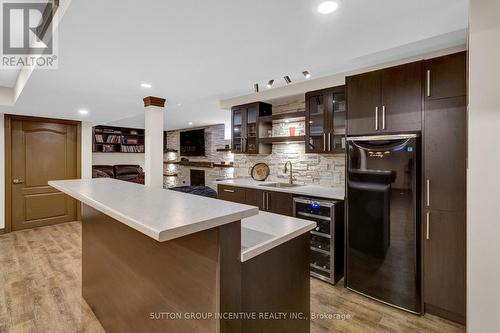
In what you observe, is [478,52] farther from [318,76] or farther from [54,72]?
[54,72]

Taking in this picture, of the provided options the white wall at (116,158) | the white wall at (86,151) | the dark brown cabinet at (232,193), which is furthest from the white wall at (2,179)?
the dark brown cabinet at (232,193)

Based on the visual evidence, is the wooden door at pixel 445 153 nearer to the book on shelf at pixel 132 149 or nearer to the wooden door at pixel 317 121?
the wooden door at pixel 317 121

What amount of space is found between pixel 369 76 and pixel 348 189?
3.80ft

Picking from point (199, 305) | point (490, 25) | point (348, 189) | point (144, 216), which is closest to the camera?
point (144, 216)

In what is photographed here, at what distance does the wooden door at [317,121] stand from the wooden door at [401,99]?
0.89m

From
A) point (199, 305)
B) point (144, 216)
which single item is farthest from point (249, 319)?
point (144, 216)

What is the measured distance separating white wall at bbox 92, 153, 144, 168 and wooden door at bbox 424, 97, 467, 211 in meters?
9.35

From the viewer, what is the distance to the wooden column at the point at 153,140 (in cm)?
338

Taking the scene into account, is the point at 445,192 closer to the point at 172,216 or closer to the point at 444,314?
the point at 444,314

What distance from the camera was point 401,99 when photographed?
2.29 metres

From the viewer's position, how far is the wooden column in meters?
3.38

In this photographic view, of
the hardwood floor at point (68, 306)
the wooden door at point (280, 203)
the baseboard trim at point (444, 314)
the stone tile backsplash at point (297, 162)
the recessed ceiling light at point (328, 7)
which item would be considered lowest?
the hardwood floor at point (68, 306)

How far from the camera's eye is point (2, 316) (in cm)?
224

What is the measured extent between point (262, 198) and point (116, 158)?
751 cm
